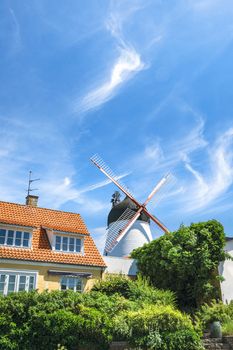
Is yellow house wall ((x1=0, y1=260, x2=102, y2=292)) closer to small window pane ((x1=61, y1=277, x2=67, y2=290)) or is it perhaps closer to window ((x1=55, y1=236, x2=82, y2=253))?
small window pane ((x1=61, y1=277, x2=67, y2=290))

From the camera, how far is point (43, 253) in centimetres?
2345

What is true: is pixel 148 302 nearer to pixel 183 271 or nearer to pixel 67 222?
pixel 183 271

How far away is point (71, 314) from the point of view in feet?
50.4

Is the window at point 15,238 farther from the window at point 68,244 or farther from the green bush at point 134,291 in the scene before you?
the green bush at point 134,291

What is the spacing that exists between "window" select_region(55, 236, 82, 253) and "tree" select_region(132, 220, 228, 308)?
16.4 ft

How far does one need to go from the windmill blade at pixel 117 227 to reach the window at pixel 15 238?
37.8ft

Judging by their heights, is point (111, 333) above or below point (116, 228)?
below

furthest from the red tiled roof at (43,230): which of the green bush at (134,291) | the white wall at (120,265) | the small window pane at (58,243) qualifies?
the green bush at (134,291)

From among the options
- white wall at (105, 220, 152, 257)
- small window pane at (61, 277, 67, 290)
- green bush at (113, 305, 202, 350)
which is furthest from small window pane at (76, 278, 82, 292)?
white wall at (105, 220, 152, 257)

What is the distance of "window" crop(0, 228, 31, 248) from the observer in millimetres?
22850

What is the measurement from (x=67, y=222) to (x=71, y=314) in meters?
12.1

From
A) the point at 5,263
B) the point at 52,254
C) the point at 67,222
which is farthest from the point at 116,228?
the point at 5,263

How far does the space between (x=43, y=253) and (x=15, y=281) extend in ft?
7.79

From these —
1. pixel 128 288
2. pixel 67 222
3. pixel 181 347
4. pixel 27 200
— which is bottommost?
pixel 181 347
